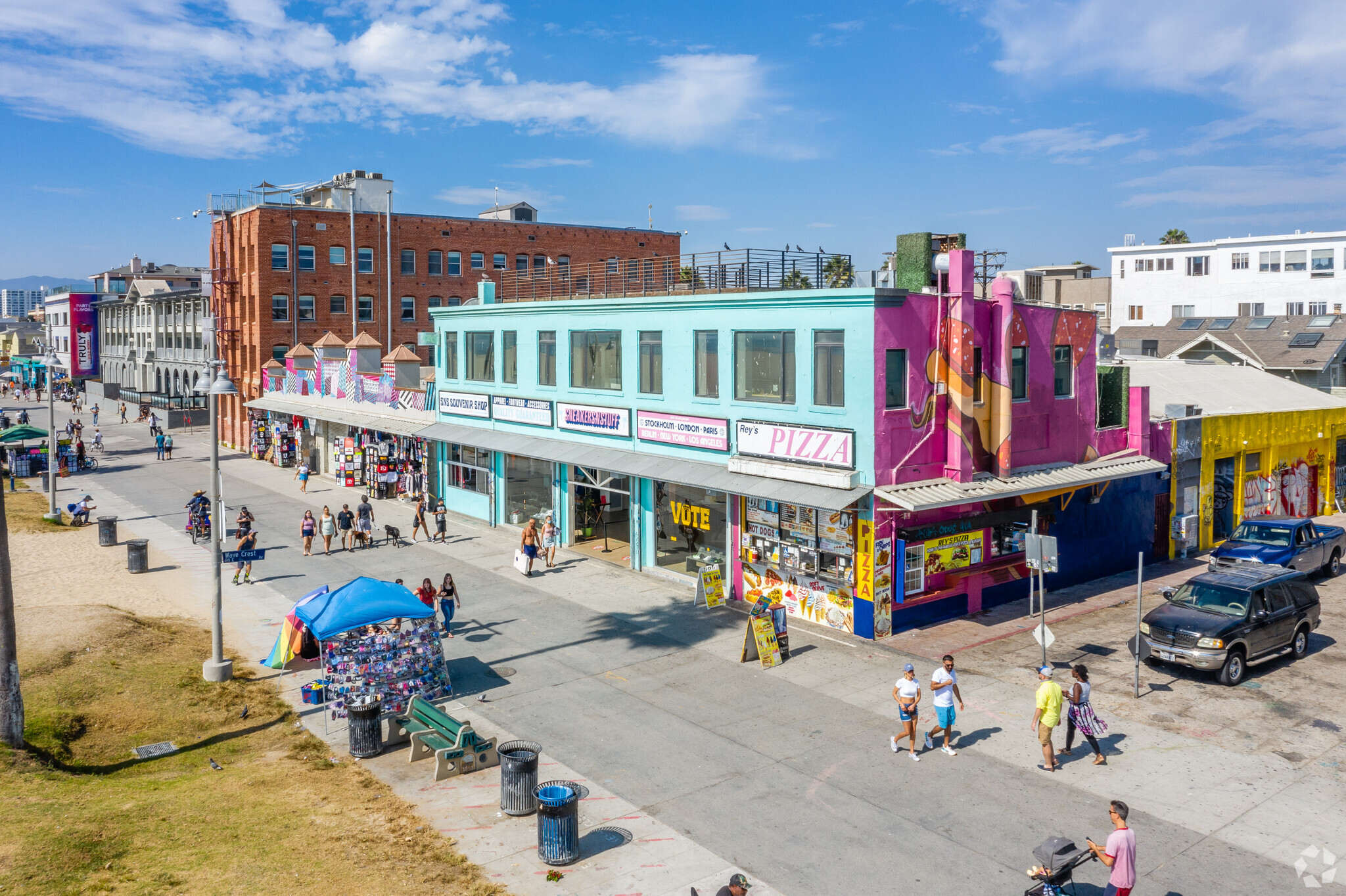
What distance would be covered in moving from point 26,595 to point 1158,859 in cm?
2616

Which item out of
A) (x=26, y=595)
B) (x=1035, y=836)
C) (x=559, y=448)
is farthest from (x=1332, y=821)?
(x=26, y=595)

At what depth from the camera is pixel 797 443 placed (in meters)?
21.8

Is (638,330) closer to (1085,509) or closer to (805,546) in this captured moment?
(805,546)

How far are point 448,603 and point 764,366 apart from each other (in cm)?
915

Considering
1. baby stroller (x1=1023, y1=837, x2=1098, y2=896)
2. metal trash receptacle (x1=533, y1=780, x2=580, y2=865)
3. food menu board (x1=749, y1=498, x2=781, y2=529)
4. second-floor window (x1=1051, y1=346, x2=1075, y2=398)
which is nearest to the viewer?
baby stroller (x1=1023, y1=837, x2=1098, y2=896)

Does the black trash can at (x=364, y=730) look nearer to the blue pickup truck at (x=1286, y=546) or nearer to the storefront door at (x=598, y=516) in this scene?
the storefront door at (x=598, y=516)

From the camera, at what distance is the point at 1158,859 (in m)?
11.8

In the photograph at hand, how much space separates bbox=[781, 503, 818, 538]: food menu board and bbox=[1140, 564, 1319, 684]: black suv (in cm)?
701

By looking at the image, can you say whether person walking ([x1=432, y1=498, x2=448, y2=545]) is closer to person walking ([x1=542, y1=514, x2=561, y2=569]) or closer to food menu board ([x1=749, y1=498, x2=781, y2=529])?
person walking ([x1=542, y1=514, x2=561, y2=569])

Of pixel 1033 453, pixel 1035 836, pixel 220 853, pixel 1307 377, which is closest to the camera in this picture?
pixel 220 853

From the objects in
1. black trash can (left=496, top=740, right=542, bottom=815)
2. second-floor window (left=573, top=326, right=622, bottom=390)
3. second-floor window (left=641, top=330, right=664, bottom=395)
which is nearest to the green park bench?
black trash can (left=496, top=740, right=542, bottom=815)

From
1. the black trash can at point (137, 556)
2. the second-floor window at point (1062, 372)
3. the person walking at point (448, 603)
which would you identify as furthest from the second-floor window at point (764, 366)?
the black trash can at point (137, 556)

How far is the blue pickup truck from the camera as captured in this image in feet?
83.8

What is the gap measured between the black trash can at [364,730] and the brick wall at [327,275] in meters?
44.6
